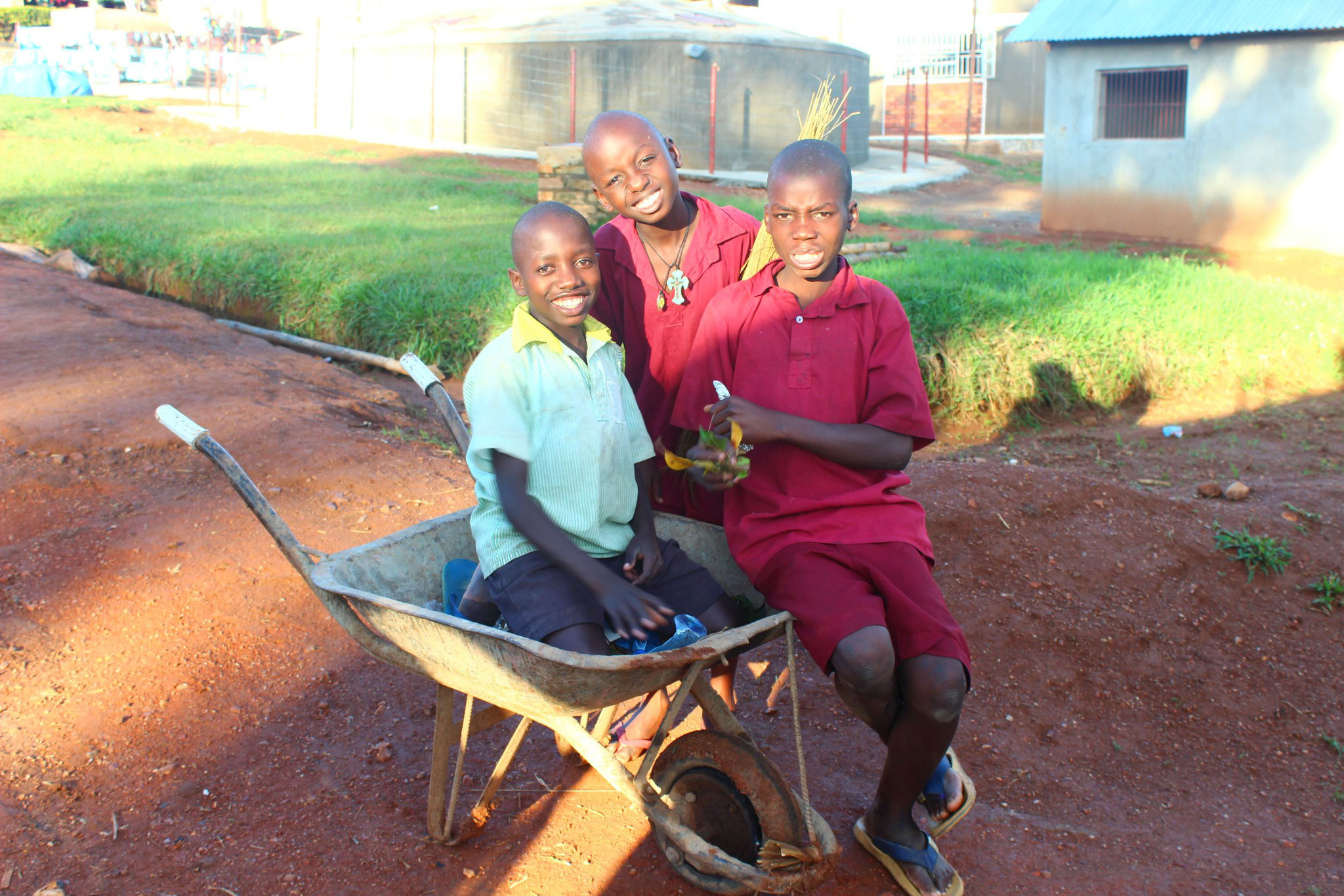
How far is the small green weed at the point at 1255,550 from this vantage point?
383cm

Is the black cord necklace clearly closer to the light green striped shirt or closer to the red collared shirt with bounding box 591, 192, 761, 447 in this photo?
the red collared shirt with bounding box 591, 192, 761, 447

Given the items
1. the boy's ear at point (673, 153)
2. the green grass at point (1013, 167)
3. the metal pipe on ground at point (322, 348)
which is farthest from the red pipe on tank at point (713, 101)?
the boy's ear at point (673, 153)

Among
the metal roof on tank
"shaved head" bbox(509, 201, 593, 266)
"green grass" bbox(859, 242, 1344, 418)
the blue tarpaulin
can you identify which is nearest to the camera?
"shaved head" bbox(509, 201, 593, 266)

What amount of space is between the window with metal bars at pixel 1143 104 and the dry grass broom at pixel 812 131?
11178 millimetres

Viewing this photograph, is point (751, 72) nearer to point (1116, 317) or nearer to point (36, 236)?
point (36, 236)

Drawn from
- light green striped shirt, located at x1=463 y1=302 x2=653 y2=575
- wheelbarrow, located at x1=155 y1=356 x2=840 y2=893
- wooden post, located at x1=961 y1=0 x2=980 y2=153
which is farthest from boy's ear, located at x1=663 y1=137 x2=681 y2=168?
wooden post, located at x1=961 y1=0 x2=980 y2=153

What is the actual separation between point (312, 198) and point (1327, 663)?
35.7 feet

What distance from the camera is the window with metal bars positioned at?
1280 centimetres

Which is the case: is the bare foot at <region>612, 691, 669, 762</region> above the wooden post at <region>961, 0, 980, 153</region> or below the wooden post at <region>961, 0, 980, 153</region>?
below

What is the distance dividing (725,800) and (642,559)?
559mm

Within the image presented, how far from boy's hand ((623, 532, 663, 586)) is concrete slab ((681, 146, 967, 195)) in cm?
1353

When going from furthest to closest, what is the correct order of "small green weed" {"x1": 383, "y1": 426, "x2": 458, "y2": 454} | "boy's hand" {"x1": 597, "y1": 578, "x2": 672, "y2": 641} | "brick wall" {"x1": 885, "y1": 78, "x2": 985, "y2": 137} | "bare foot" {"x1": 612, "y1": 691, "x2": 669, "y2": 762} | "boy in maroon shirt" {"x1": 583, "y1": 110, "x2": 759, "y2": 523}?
1. "brick wall" {"x1": 885, "y1": 78, "x2": 985, "y2": 137}
2. "small green weed" {"x1": 383, "y1": 426, "x2": 458, "y2": 454}
3. "bare foot" {"x1": 612, "y1": 691, "x2": 669, "y2": 762}
4. "boy in maroon shirt" {"x1": 583, "y1": 110, "x2": 759, "y2": 523}
5. "boy's hand" {"x1": 597, "y1": 578, "x2": 672, "y2": 641}

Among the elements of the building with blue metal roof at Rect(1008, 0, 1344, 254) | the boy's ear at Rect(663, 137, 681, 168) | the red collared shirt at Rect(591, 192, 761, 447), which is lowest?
the red collared shirt at Rect(591, 192, 761, 447)

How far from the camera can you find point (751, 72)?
65.2 ft
